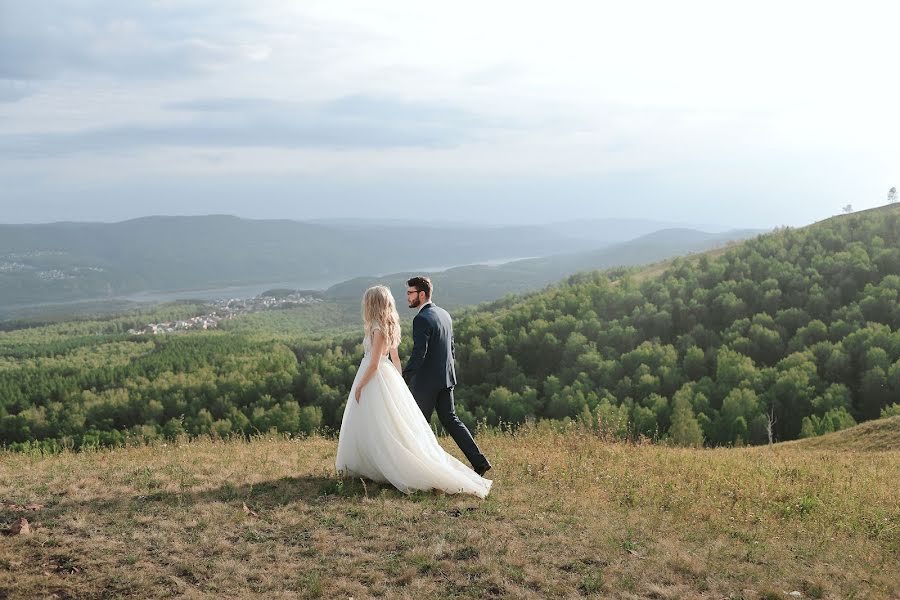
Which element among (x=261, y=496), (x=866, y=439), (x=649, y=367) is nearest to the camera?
(x=261, y=496)

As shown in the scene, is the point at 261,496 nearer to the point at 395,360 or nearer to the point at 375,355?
the point at 375,355

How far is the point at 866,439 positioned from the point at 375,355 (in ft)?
50.8

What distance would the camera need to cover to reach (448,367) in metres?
9.71

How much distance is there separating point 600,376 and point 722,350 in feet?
37.2

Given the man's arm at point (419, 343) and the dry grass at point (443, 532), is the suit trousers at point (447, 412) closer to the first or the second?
the man's arm at point (419, 343)

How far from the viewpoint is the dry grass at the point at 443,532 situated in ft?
22.3

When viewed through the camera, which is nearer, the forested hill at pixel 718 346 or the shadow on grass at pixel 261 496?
the shadow on grass at pixel 261 496

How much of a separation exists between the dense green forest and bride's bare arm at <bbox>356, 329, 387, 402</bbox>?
37604mm

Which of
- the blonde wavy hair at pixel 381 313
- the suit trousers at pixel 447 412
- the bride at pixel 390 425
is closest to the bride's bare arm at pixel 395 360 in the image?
the bride at pixel 390 425

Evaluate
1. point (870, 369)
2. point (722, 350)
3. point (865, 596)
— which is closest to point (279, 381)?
point (722, 350)

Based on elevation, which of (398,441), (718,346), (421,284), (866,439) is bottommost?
(718,346)

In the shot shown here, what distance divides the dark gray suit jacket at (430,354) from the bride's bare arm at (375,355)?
0.42 meters

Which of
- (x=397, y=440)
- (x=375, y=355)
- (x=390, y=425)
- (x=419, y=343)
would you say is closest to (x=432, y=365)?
(x=419, y=343)

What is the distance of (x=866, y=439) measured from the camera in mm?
18234
